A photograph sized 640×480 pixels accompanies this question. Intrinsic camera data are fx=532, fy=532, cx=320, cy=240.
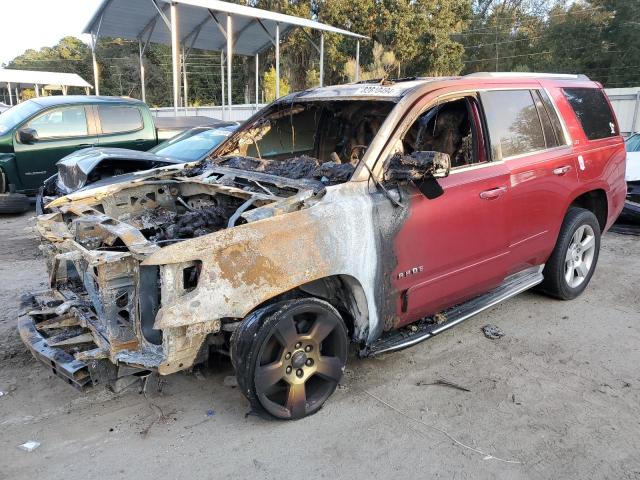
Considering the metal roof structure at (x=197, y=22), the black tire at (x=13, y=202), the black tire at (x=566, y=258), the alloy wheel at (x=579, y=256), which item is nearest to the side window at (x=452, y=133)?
the black tire at (x=566, y=258)

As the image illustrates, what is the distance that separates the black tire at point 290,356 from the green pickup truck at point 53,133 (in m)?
7.11

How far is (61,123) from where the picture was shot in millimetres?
9172

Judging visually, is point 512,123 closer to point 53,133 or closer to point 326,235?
point 326,235

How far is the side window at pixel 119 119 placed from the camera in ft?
31.2

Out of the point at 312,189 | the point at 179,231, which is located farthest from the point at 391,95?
A: the point at 179,231

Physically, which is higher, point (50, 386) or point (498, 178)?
point (498, 178)

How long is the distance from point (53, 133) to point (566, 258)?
825 cm

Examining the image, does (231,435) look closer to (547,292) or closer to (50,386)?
(50,386)

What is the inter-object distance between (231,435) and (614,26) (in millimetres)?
39503

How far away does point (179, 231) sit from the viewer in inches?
141

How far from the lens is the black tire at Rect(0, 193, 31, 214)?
829 cm

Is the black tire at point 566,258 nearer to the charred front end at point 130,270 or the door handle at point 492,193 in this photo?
the door handle at point 492,193

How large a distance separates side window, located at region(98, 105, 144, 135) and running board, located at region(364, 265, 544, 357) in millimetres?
7687

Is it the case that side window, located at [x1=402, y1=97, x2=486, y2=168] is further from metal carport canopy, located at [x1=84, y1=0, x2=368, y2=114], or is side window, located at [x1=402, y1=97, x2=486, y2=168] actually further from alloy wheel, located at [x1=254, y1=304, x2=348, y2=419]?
metal carport canopy, located at [x1=84, y1=0, x2=368, y2=114]
